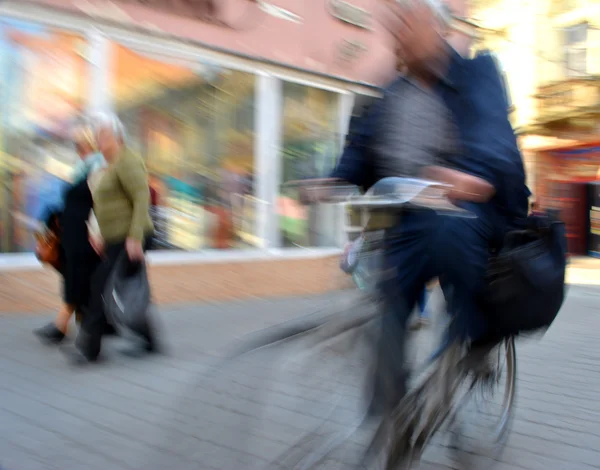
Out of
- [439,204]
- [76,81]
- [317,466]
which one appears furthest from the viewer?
[76,81]

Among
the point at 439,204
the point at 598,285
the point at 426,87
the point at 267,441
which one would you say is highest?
the point at 426,87

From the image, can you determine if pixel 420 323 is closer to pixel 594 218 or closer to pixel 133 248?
pixel 133 248

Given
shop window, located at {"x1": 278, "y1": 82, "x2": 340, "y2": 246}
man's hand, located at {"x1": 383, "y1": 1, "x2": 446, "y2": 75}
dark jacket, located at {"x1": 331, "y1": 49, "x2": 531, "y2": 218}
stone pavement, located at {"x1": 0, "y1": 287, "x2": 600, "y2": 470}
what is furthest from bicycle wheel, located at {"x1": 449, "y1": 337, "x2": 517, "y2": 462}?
shop window, located at {"x1": 278, "y1": 82, "x2": 340, "y2": 246}

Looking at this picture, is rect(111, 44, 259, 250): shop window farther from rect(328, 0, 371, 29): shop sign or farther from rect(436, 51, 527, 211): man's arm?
rect(436, 51, 527, 211): man's arm

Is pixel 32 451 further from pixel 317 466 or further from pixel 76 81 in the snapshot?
pixel 76 81

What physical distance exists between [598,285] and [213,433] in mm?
10682

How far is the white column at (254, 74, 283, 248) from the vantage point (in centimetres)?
838

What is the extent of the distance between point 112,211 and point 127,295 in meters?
0.59

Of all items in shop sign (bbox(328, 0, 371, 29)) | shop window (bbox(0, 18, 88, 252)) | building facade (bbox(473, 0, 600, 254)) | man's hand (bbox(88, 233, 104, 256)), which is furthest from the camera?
building facade (bbox(473, 0, 600, 254))

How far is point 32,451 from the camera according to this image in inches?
118

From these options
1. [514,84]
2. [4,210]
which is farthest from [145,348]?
[514,84]

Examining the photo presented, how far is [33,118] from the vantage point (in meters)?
6.60

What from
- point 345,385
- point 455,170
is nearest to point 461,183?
point 455,170

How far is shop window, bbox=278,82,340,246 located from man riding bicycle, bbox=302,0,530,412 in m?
5.75
